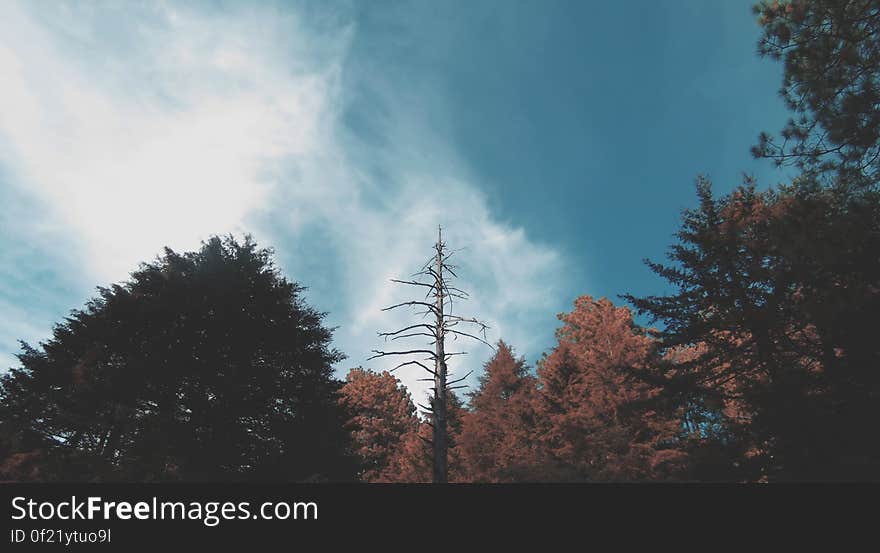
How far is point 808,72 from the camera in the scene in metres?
7.56

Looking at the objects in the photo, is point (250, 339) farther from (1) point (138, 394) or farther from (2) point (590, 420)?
(2) point (590, 420)

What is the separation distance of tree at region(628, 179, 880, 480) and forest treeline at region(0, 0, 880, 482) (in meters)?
0.04

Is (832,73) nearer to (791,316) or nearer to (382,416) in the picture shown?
(791,316)

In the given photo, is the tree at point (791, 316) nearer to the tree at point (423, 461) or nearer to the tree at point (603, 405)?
the tree at point (603, 405)

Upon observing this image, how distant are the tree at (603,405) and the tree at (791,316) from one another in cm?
264

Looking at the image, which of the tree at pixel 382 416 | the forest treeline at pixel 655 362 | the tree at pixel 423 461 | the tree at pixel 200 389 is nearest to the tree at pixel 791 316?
the forest treeline at pixel 655 362

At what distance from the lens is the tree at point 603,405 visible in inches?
663

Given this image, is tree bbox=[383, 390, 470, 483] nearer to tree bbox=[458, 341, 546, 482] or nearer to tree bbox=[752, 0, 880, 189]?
tree bbox=[458, 341, 546, 482]

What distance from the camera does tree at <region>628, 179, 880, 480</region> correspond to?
705 centimetres

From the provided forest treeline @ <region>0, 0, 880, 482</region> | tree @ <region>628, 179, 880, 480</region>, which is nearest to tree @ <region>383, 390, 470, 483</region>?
forest treeline @ <region>0, 0, 880, 482</region>

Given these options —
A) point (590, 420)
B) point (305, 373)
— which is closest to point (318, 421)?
point (305, 373)

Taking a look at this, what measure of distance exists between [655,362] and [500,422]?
1640 centimetres

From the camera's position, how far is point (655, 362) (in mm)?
13836

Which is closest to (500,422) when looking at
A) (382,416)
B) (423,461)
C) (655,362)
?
(423,461)
